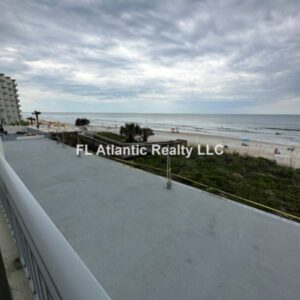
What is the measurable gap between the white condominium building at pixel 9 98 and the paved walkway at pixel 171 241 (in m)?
44.1

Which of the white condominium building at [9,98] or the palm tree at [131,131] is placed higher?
the white condominium building at [9,98]

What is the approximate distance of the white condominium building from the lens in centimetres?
3741

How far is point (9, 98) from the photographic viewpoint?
128 feet

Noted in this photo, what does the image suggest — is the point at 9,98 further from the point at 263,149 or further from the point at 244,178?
the point at 244,178

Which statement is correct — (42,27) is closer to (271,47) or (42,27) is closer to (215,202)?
(215,202)

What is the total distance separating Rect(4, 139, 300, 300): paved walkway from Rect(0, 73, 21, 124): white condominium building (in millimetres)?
44074

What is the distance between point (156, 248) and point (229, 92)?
50.4 m

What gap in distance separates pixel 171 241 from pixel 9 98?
164ft

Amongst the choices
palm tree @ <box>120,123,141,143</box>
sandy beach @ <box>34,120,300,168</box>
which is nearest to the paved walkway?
palm tree @ <box>120,123,141,143</box>

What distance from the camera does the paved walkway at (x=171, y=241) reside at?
1.88 m

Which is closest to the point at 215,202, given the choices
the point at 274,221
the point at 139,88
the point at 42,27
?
the point at 274,221

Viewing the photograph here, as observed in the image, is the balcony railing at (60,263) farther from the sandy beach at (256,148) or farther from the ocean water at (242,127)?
the ocean water at (242,127)

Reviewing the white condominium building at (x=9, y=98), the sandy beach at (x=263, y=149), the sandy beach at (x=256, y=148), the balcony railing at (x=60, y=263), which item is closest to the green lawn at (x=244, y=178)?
the sandy beach at (x=256, y=148)

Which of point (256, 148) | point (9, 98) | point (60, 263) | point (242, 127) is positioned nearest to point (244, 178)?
point (60, 263)
